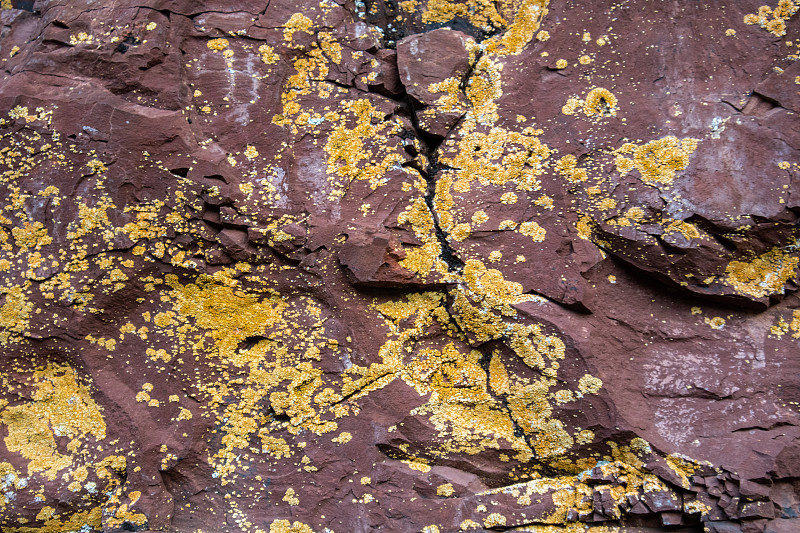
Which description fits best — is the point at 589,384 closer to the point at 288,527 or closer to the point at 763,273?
the point at 763,273

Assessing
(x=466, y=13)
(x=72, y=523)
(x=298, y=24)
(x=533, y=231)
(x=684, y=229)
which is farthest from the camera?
(x=466, y=13)

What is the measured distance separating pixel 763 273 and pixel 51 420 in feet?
16.5

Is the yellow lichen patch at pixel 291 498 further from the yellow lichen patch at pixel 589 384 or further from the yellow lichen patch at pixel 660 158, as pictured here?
the yellow lichen patch at pixel 660 158

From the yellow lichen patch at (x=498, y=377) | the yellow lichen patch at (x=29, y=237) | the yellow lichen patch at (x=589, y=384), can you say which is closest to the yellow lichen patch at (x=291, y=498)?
the yellow lichen patch at (x=498, y=377)

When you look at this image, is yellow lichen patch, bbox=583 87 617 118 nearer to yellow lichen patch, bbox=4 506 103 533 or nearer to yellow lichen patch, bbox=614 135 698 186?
yellow lichen patch, bbox=614 135 698 186

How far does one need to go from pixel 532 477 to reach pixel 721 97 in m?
2.96

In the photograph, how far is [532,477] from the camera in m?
3.76

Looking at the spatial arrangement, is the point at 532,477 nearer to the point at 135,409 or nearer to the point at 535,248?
the point at 535,248

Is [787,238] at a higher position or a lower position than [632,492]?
higher

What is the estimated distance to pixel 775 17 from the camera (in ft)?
12.1

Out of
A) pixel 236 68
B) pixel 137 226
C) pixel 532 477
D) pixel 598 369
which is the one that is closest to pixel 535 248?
pixel 598 369

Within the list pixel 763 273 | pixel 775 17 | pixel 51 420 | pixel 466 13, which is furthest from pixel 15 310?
pixel 775 17

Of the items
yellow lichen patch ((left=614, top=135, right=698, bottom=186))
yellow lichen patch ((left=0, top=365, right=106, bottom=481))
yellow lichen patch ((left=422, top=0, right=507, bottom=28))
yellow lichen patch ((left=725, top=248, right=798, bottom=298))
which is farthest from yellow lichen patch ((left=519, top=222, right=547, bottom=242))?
yellow lichen patch ((left=0, top=365, right=106, bottom=481))

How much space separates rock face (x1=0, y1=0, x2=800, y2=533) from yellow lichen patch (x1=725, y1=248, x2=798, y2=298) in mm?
18
